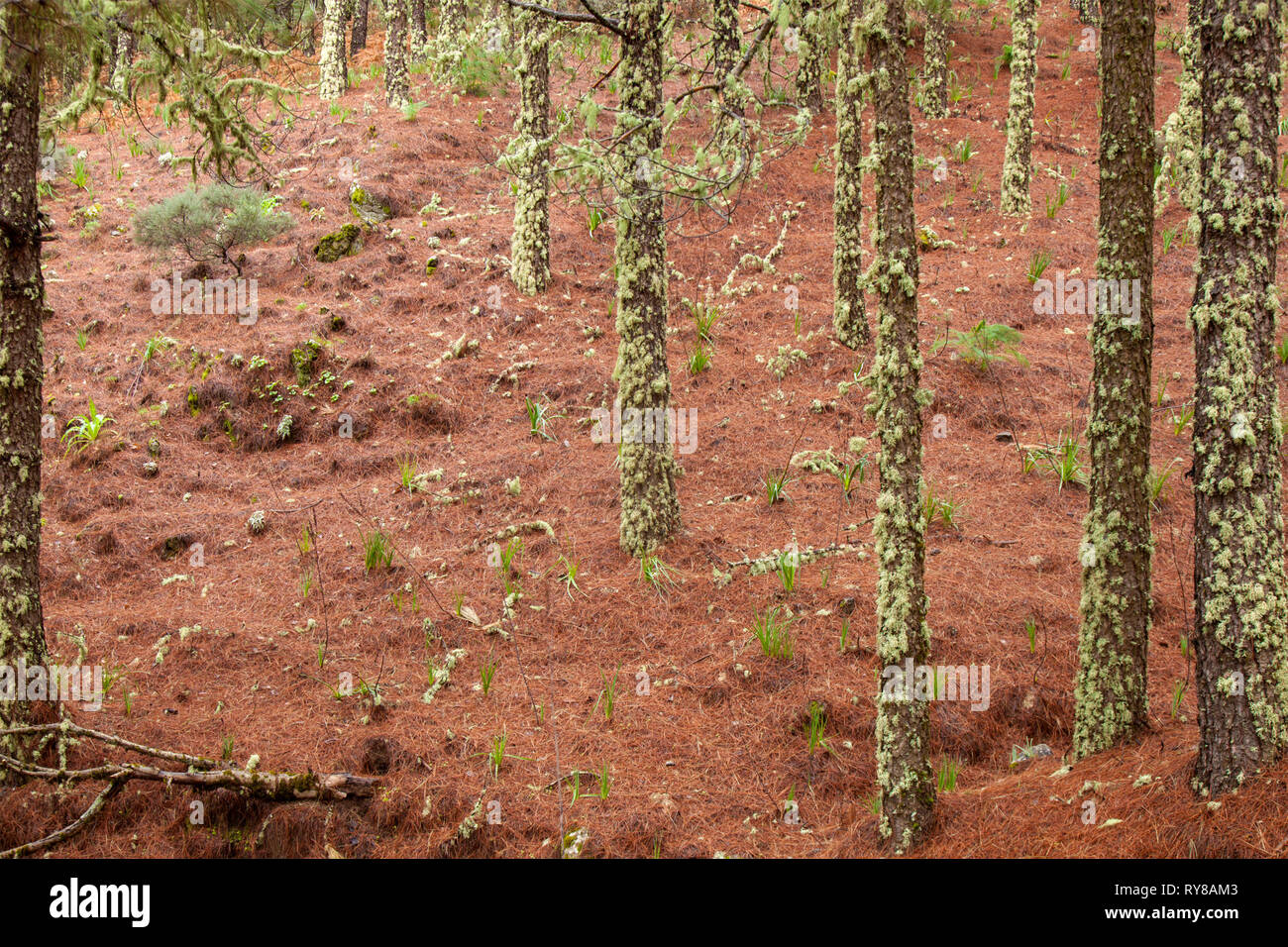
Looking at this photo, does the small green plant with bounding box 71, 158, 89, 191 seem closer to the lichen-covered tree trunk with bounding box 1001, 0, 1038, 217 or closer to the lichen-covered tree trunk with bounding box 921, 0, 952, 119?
the lichen-covered tree trunk with bounding box 1001, 0, 1038, 217

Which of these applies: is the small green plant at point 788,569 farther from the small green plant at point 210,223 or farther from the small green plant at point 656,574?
the small green plant at point 210,223

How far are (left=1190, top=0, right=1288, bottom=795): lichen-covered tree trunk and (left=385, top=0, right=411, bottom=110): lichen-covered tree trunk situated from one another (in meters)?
14.7

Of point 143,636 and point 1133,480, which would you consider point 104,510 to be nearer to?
point 143,636

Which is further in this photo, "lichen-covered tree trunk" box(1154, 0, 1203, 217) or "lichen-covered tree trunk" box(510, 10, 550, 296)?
"lichen-covered tree trunk" box(1154, 0, 1203, 217)

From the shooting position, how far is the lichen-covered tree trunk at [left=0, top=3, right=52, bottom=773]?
195 inches

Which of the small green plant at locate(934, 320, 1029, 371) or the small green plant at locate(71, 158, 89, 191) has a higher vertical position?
the small green plant at locate(71, 158, 89, 191)

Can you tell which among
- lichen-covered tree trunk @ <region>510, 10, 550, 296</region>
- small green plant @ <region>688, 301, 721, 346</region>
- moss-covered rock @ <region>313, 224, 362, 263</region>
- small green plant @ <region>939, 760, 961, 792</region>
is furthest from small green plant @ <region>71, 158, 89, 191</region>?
small green plant @ <region>939, 760, 961, 792</region>

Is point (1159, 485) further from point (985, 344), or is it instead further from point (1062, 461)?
point (985, 344)

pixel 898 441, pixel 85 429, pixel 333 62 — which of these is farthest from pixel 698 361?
pixel 333 62

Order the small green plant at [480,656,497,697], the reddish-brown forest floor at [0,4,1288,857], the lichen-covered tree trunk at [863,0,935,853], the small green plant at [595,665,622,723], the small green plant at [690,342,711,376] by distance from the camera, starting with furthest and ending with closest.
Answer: the small green plant at [690,342,711,376] < the small green plant at [480,656,497,697] < the small green plant at [595,665,622,723] < the reddish-brown forest floor at [0,4,1288,857] < the lichen-covered tree trunk at [863,0,935,853]

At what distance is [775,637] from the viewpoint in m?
6.24

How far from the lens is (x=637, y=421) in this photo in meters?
7.14

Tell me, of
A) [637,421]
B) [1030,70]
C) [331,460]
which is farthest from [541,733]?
[1030,70]

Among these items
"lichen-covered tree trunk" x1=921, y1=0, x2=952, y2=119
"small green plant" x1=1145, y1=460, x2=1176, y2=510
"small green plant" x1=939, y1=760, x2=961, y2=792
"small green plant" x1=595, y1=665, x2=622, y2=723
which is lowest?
"small green plant" x1=939, y1=760, x2=961, y2=792
